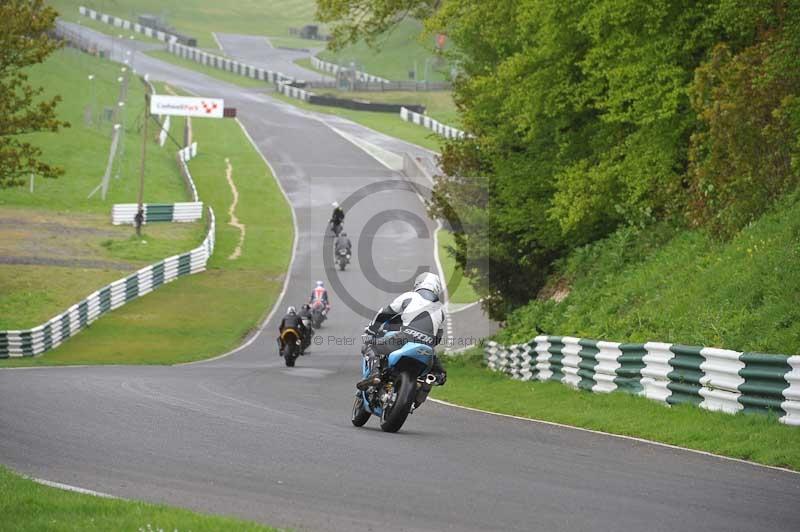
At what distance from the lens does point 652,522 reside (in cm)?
820

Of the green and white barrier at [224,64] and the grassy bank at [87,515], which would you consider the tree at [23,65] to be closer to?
the grassy bank at [87,515]

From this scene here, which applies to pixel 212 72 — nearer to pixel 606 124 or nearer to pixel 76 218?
pixel 76 218

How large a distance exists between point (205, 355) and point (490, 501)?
25.2 meters

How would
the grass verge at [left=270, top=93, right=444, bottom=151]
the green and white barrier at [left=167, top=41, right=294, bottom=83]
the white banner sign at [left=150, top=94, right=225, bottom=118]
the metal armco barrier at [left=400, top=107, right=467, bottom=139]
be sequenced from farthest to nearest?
the green and white barrier at [left=167, top=41, right=294, bottom=83], the metal armco barrier at [left=400, top=107, right=467, bottom=139], the grass verge at [left=270, top=93, right=444, bottom=151], the white banner sign at [left=150, top=94, right=225, bottom=118]

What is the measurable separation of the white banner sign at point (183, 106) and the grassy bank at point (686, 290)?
4663cm

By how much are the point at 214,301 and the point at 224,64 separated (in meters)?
80.8

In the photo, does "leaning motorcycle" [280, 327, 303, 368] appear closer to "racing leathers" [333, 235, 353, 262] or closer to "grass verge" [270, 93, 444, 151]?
"racing leathers" [333, 235, 353, 262]

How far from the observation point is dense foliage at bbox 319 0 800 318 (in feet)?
68.7

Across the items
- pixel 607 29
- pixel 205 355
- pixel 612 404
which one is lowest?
→ pixel 205 355

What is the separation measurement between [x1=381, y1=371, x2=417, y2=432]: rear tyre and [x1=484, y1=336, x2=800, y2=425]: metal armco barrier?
12.4ft

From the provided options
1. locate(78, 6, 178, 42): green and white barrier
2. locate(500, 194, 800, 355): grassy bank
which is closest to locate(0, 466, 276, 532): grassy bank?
locate(500, 194, 800, 355): grassy bank

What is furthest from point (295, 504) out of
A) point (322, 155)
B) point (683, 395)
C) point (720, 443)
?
point (322, 155)

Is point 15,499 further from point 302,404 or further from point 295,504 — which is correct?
point 302,404

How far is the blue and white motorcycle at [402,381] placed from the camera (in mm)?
13156
